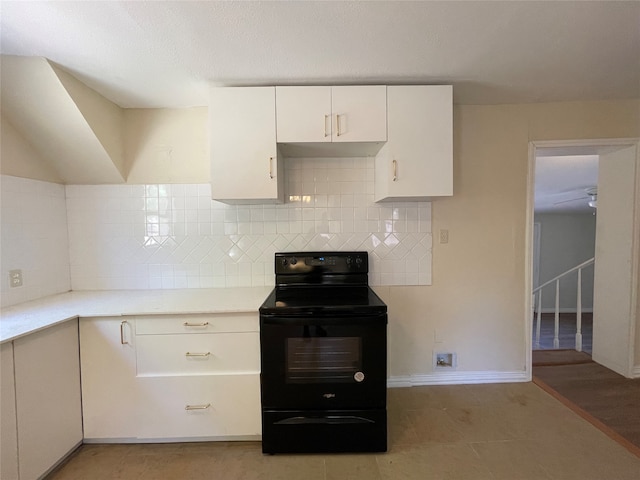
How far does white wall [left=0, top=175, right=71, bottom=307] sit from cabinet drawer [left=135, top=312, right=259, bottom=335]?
94 cm

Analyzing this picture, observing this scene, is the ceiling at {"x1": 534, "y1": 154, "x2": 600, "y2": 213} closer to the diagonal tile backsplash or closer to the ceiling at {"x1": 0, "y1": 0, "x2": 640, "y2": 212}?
the ceiling at {"x1": 0, "y1": 0, "x2": 640, "y2": 212}

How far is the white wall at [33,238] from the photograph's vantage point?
5.54 ft

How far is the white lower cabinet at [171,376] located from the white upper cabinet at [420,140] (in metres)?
1.26

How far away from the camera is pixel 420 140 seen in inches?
68.3

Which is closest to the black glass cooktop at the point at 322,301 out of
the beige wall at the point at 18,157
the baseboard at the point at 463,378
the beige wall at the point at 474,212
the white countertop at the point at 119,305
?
the white countertop at the point at 119,305

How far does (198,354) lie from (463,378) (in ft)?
6.42

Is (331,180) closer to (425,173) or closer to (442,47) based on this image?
(425,173)

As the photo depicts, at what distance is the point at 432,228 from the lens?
214 centimetres

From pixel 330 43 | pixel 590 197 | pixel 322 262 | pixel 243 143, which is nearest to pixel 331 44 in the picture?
pixel 330 43

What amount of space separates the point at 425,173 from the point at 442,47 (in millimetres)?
656

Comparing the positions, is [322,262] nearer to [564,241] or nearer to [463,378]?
[463,378]

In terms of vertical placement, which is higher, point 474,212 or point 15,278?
point 474,212

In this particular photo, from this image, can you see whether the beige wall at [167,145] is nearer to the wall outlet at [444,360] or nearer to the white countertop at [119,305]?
the white countertop at [119,305]

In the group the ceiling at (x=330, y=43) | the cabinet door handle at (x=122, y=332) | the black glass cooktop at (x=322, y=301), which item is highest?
the ceiling at (x=330, y=43)
